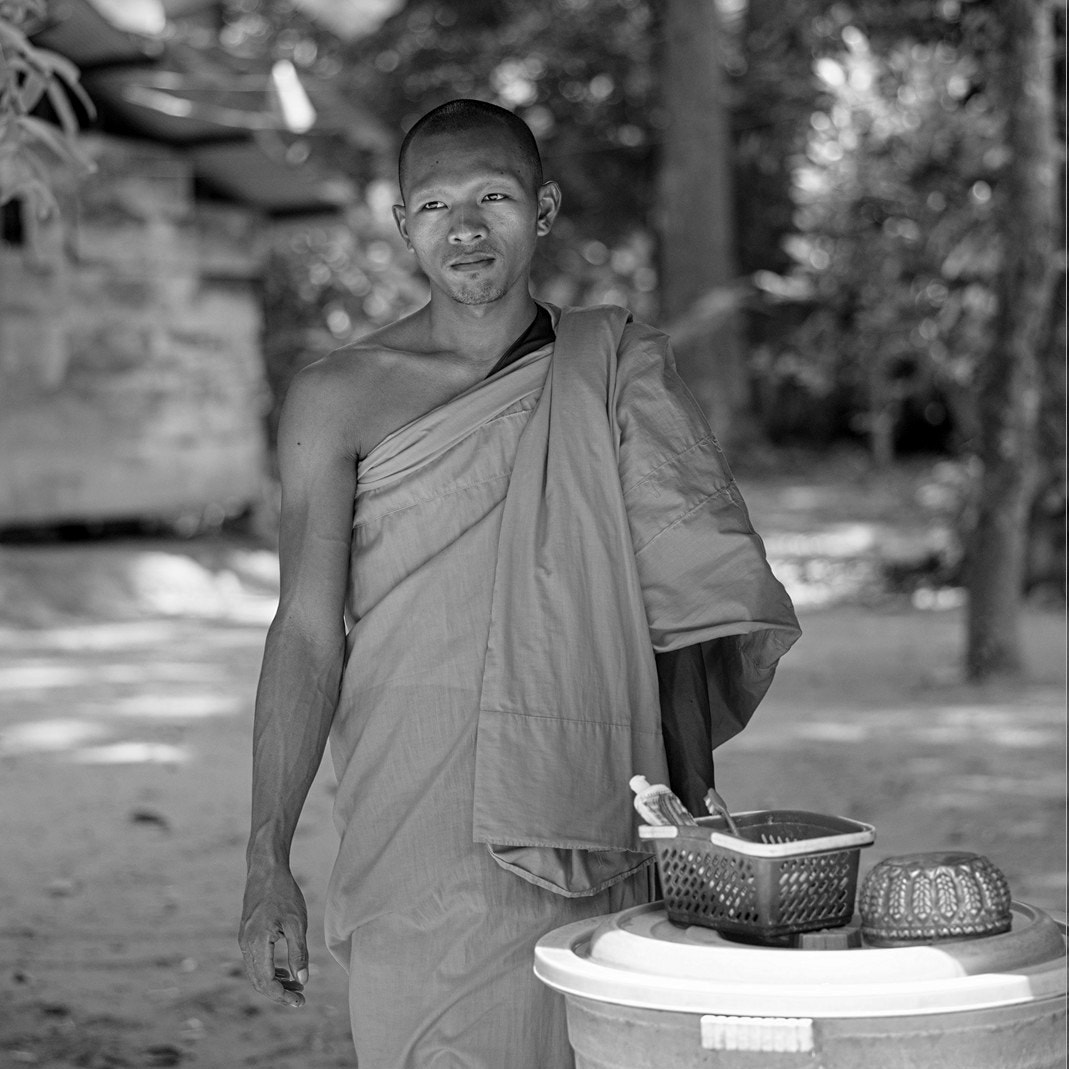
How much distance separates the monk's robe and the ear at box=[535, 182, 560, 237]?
202mm

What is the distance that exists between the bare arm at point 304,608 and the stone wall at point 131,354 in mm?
8850

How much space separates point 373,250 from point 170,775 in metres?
8.64

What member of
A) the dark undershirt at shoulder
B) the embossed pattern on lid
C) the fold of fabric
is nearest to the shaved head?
the dark undershirt at shoulder

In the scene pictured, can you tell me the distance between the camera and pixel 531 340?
291 centimetres

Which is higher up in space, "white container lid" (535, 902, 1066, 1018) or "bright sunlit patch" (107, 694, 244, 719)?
"white container lid" (535, 902, 1066, 1018)

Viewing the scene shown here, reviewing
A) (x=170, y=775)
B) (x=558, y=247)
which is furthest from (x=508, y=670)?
(x=558, y=247)

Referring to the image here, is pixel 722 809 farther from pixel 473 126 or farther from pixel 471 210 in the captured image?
pixel 473 126

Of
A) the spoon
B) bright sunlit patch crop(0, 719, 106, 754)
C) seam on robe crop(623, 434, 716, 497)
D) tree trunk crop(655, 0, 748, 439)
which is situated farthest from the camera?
tree trunk crop(655, 0, 748, 439)

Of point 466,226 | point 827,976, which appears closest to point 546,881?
point 827,976

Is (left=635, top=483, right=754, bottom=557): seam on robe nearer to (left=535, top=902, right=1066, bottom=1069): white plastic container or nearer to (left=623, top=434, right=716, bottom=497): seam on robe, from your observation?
(left=623, top=434, right=716, bottom=497): seam on robe

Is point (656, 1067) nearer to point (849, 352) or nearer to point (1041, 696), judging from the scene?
point (1041, 696)

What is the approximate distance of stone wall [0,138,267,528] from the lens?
11.9 meters

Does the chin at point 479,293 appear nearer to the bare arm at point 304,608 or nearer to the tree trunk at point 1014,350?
the bare arm at point 304,608

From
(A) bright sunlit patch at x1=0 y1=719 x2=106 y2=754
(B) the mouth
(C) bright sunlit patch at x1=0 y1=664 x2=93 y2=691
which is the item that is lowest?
(A) bright sunlit patch at x1=0 y1=719 x2=106 y2=754
